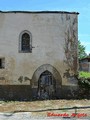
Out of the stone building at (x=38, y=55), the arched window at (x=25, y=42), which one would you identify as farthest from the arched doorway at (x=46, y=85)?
the arched window at (x=25, y=42)

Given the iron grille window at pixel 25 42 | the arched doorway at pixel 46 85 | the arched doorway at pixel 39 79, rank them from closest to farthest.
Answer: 1. the arched doorway at pixel 39 79
2. the arched doorway at pixel 46 85
3. the iron grille window at pixel 25 42

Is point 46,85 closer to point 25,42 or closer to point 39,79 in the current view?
point 39,79

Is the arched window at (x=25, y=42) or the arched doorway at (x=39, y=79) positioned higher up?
the arched window at (x=25, y=42)

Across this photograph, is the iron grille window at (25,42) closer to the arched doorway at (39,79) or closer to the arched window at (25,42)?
the arched window at (25,42)

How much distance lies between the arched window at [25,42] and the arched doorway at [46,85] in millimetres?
1801

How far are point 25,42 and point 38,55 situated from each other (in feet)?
3.82

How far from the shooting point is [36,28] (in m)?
19.3

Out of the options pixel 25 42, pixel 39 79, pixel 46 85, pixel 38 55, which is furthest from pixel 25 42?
pixel 46 85

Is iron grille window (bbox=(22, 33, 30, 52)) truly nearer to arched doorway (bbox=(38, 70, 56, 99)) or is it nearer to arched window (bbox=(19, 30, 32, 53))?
arched window (bbox=(19, 30, 32, 53))

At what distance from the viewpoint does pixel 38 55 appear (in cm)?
1920

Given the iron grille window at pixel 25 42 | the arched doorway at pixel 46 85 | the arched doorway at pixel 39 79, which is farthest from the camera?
the iron grille window at pixel 25 42

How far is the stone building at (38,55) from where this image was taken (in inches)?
754

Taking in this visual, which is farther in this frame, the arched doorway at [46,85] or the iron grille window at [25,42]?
the iron grille window at [25,42]

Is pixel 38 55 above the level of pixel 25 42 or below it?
below
